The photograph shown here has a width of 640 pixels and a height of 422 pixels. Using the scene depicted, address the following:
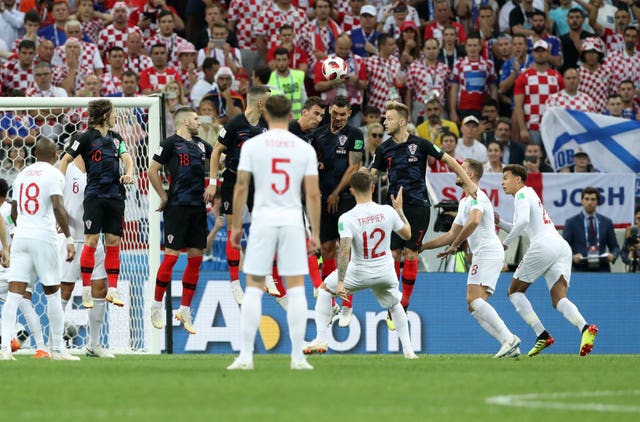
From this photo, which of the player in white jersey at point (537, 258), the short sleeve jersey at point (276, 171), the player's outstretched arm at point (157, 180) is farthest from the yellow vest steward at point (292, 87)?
the short sleeve jersey at point (276, 171)

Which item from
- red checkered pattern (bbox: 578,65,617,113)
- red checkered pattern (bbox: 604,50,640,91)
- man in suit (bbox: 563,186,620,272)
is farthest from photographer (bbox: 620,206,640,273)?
red checkered pattern (bbox: 604,50,640,91)

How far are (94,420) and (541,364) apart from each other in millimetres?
6995

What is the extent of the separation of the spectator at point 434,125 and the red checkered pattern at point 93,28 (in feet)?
21.0

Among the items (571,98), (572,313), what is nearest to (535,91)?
(571,98)

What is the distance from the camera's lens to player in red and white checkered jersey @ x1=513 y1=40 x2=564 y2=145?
24.5 metres

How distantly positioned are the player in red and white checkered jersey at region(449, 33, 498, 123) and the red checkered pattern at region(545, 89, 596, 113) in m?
1.35

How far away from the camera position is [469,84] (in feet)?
81.7

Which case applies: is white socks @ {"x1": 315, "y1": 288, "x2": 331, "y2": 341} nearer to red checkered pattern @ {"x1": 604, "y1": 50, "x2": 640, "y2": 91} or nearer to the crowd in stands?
the crowd in stands

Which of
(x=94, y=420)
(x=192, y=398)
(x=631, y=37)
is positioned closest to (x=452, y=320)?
(x=631, y=37)

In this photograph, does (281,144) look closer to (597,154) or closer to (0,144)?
(0,144)

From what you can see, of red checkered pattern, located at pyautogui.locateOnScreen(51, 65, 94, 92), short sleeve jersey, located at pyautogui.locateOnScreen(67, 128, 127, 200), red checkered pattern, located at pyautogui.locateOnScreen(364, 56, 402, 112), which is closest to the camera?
short sleeve jersey, located at pyautogui.locateOnScreen(67, 128, 127, 200)

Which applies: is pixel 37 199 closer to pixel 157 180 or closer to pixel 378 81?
pixel 157 180

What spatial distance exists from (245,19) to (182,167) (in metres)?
9.22

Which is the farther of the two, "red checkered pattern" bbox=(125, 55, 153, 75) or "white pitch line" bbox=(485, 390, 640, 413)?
"red checkered pattern" bbox=(125, 55, 153, 75)
